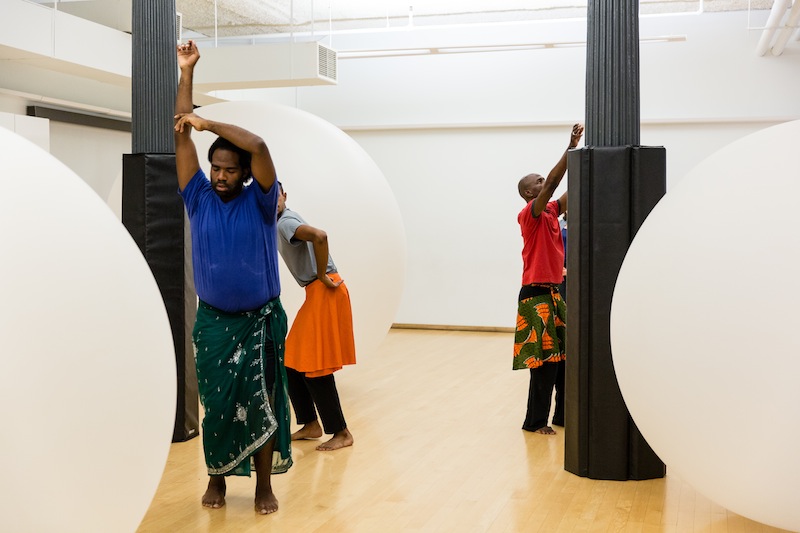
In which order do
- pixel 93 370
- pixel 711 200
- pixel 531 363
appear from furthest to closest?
pixel 531 363, pixel 711 200, pixel 93 370

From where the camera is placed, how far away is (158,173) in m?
5.11

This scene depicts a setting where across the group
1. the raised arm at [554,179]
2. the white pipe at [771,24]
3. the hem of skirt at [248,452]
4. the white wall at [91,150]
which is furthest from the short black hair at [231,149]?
the white pipe at [771,24]

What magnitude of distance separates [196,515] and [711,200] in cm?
243

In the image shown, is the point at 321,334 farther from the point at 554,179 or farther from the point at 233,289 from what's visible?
the point at 554,179

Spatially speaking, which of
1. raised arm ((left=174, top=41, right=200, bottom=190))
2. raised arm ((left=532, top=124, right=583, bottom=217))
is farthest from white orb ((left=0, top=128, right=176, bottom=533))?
raised arm ((left=532, top=124, right=583, bottom=217))

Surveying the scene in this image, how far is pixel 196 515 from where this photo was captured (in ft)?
12.9

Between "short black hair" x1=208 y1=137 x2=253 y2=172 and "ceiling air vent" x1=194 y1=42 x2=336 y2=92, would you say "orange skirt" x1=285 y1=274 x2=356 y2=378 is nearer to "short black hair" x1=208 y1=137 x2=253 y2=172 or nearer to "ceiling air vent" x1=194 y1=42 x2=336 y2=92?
"short black hair" x1=208 y1=137 x2=253 y2=172

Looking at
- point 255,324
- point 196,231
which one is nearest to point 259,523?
point 255,324

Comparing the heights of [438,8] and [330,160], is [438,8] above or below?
above

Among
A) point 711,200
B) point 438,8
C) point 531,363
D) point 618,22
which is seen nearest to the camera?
point 711,200

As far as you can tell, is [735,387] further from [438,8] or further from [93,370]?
[438,8]

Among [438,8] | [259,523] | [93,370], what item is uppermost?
[438,8]

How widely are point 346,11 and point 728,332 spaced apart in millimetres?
7654

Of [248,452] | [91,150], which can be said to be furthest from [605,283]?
[91,150]
